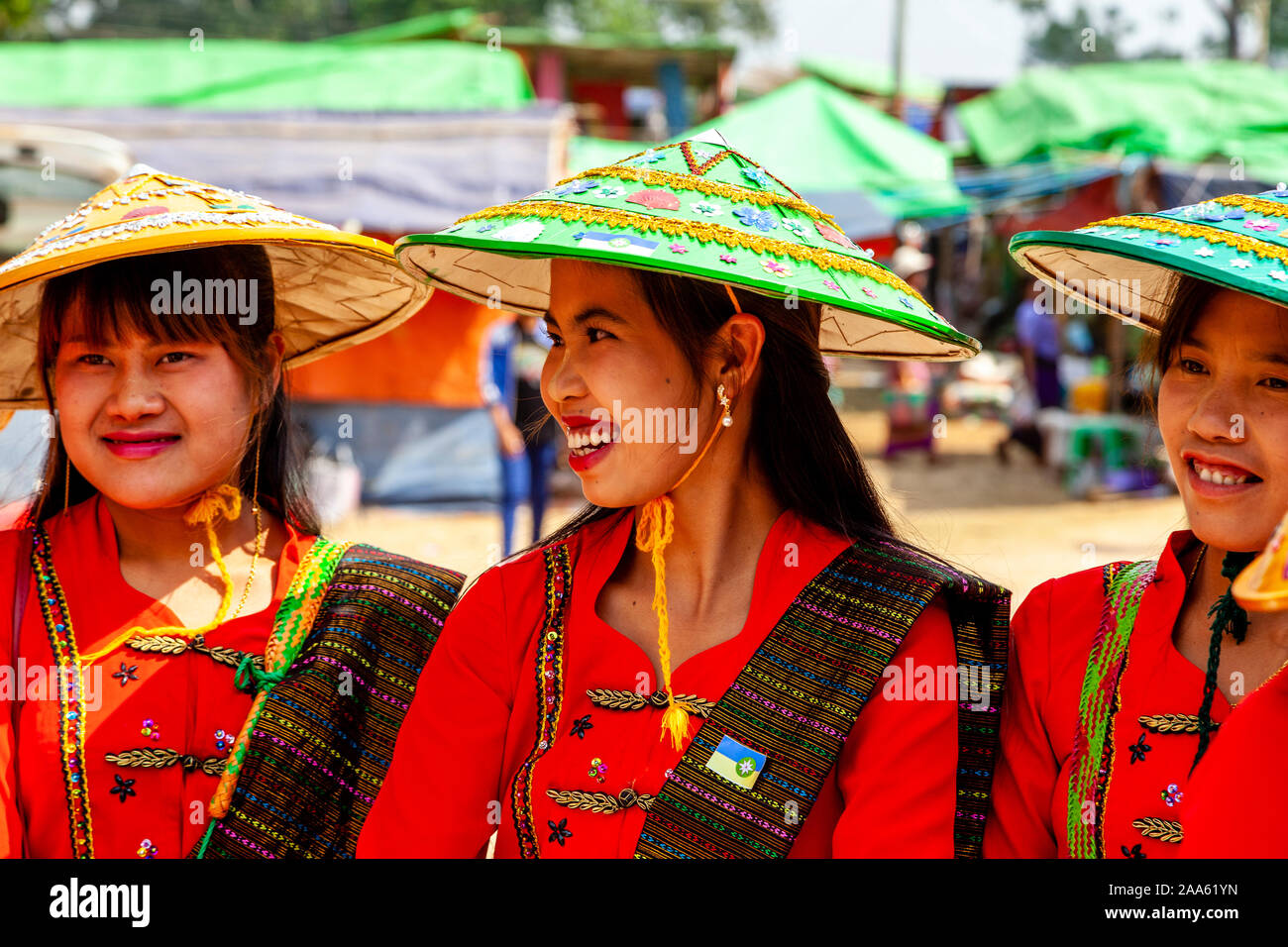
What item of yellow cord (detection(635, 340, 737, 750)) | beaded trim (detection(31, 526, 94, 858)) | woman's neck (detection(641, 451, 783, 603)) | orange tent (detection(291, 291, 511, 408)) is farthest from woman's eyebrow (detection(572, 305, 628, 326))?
orange tent (detection(291, 291, 511, 408))

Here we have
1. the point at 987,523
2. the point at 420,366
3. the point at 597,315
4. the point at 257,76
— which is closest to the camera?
the point at 597,315

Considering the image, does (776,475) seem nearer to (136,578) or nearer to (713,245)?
(713,245)

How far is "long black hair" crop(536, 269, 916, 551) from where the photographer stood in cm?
231

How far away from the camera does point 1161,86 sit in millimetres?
13570

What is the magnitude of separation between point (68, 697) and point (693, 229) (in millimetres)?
1383

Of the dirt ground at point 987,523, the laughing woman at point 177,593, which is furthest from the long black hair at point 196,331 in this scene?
the dirt ground at point 987,523

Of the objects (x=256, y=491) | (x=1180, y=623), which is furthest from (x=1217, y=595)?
A: (x=256, y=491)

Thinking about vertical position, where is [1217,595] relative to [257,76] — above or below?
below

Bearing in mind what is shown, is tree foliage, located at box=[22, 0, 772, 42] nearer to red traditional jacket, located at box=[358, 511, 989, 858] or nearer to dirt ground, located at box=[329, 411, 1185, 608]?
dirt ground, located at box=[329, 411, 1185, 608]

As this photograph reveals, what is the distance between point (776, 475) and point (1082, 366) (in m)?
12.4

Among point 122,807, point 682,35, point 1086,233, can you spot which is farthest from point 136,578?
point 682,35

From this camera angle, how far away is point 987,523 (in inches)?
440

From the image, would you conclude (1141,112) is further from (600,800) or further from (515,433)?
(600,800)

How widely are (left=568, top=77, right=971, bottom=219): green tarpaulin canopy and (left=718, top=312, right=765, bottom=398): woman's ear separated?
9.74 meters
